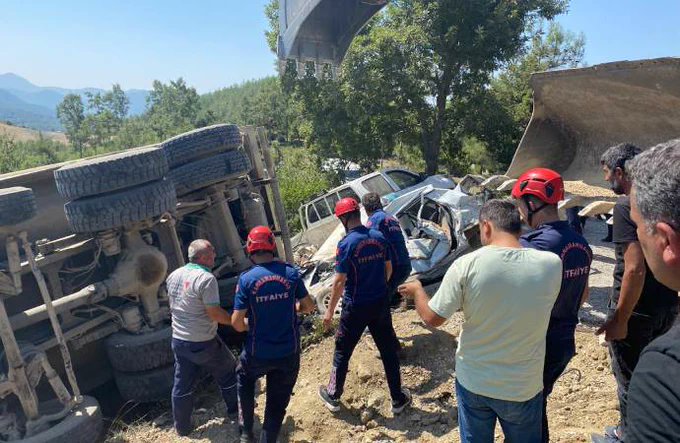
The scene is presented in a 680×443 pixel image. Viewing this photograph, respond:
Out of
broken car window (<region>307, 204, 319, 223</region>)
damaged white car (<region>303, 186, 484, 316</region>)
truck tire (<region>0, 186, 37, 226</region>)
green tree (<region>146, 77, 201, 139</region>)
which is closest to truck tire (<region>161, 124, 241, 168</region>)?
truck tire (<region>0, 186, 37, 226</region>)

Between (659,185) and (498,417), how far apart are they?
5.36 ft

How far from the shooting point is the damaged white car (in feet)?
21.6

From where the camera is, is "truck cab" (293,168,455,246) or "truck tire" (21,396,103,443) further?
"truck cab" (293,168,455,246)

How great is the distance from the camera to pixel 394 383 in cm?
385

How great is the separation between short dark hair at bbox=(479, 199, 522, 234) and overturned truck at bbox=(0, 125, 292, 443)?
2.95 m

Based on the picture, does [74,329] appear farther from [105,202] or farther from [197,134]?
[197,134]

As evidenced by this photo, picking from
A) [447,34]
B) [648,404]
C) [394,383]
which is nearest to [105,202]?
[394,383]

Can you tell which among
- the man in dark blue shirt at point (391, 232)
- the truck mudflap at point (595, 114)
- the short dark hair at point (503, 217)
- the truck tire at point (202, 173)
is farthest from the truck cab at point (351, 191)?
the short dark hair at point (503, 217)

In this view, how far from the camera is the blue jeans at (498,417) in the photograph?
230cm

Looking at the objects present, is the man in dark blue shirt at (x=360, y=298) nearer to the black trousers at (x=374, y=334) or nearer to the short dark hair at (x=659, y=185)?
the black trousers at (x=374, y=334)

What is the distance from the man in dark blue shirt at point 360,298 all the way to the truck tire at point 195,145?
1.89 metres

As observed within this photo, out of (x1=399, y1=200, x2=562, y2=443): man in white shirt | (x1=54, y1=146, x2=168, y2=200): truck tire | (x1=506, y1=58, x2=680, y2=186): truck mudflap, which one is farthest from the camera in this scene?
(x1=506, y1=58, x2=680, y2=186): truck mudflap

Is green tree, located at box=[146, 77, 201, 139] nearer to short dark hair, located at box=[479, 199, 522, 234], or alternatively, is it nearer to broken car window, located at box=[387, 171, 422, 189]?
broken car window, located at box=[387, 171, 422, 189]

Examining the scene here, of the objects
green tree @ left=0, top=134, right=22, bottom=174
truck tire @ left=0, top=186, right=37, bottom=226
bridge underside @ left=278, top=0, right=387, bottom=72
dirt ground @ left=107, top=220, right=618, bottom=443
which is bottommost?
dirt ground @ left=107, top=220, right=618, bottom=443
